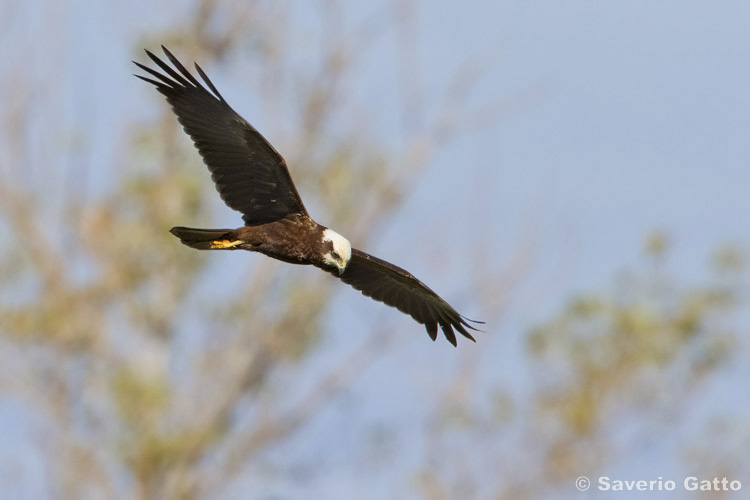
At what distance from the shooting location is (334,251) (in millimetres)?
9086

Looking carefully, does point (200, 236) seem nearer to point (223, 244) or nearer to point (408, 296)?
point (223, 244)

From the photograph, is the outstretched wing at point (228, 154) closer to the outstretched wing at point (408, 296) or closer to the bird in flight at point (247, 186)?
the bird in flight at point (247, 186)

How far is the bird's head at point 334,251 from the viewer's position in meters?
9.08

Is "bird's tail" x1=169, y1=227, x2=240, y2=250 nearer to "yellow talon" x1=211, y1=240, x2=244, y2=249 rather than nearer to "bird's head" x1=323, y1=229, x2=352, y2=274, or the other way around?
"yellow talon" x1=211, y1=240, x2=244, y2=249

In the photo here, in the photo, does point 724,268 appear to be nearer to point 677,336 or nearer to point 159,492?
point 677,336

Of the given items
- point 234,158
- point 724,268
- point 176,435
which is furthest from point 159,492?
point 234,158

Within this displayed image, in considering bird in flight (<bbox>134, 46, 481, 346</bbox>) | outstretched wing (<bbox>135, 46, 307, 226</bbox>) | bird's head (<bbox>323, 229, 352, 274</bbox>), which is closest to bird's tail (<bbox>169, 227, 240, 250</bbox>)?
bird in flight (<bbox>134, 46, 481, 346</bbox>)

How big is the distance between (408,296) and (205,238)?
2336 mm

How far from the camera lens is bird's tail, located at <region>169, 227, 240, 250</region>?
29.0ft

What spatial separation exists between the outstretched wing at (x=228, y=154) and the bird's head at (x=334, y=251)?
0.26m

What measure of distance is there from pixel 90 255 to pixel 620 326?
8.50 meters

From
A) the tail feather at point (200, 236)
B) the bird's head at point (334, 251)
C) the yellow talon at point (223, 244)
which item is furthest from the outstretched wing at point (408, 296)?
the tail feather at point (200, 236)

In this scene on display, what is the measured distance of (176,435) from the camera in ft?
69.4


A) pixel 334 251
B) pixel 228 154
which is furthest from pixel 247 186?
pixel 334 251
